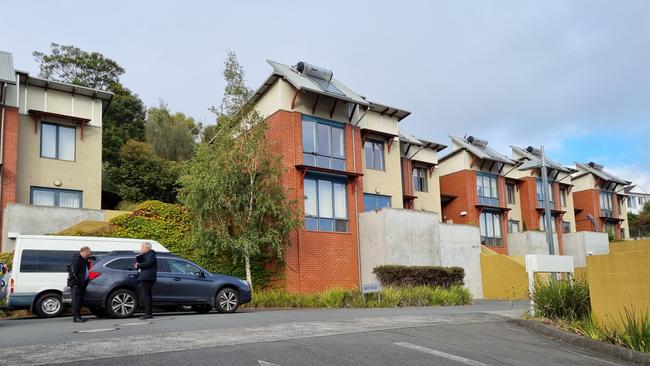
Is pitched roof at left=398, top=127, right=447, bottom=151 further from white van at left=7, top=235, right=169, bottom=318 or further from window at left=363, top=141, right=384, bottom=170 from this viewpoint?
white van at left=7, top=235, right=169, bottom=318

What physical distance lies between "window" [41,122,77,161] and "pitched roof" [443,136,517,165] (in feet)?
82.4

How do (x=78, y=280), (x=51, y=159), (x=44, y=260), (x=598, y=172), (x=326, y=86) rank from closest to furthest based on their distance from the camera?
(x=78, y=280), (x=44, y=260), (x=51, y=159), (x=326, y=86), (x=598, y=172)

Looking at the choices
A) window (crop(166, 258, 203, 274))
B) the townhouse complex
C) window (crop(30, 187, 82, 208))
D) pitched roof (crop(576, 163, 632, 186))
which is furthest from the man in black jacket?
pitched roof (crop(576, 163, 632, 186))

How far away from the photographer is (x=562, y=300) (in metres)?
Answer: 12.6

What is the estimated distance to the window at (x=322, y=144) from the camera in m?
26.6

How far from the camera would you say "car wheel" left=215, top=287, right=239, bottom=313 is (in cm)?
1560

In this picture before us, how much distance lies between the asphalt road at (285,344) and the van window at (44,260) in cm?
524

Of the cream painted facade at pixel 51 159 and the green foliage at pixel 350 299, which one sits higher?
the cream painted facade at pixel 51 159

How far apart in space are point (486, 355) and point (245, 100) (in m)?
17.4

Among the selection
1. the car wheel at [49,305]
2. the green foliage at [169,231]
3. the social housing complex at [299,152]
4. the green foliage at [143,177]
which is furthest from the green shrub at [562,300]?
the green foliage at [143,177]

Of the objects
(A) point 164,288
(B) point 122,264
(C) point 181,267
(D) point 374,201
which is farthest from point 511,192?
(B) point 122,264

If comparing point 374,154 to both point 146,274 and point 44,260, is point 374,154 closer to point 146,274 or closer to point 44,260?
point 44,260

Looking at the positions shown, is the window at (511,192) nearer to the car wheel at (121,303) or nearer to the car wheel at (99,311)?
the car wheel at (121,303)

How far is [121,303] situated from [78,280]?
1324 mm
